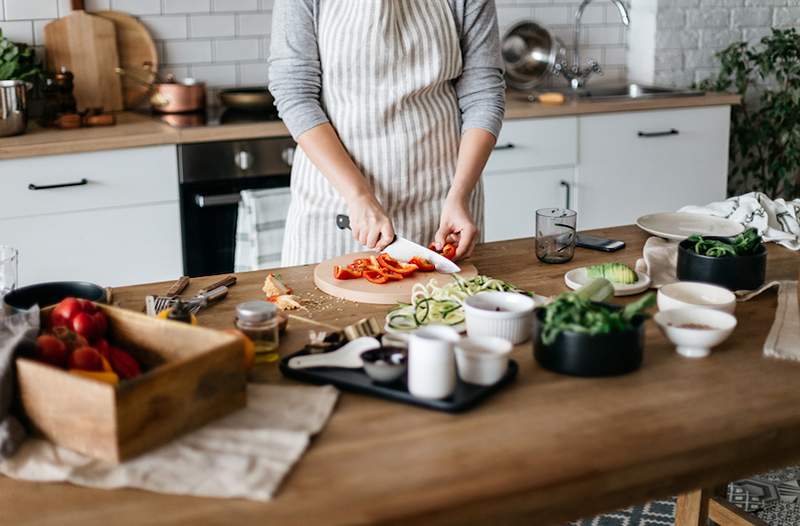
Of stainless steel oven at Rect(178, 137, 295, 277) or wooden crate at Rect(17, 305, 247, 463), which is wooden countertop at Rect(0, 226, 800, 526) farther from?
stainless steel oven at Rect(178, 137, 295, 277)

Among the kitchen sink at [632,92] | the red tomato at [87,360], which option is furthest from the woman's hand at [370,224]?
the kitchen sink at [632,92]

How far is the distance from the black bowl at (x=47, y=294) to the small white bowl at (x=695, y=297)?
1.06 m

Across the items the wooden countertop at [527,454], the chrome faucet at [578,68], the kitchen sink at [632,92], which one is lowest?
the wooden countertop at [527,454]

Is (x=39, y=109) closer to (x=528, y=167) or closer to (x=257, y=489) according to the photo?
(x=528, y=167)

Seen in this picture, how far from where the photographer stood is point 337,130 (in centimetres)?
255

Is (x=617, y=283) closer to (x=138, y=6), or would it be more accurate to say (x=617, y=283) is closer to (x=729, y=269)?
(x=729, y=269)

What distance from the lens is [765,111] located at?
4.74 metres

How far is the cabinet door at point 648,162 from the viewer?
14.0 ft

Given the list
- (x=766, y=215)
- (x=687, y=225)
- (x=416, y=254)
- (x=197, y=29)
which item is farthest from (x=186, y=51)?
(x=766, y=215)

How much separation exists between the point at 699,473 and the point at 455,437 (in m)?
0.35

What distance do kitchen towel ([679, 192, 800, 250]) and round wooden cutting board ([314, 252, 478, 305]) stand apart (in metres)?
0.77

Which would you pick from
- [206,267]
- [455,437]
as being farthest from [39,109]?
[455,437]

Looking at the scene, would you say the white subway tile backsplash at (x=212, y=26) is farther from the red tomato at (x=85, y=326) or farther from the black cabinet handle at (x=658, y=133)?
the red tomato at (x=85, y=326)

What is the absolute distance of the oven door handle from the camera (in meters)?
3.57
